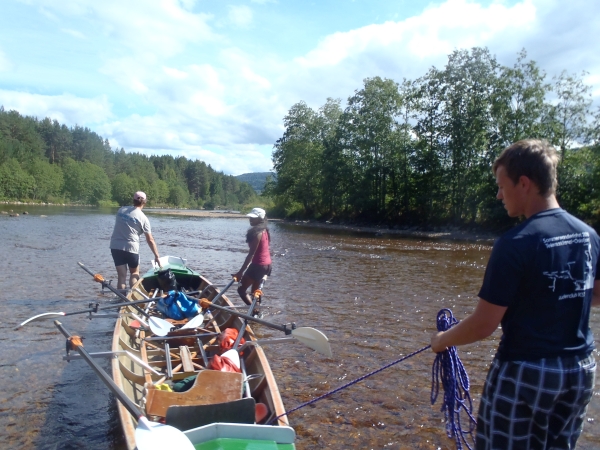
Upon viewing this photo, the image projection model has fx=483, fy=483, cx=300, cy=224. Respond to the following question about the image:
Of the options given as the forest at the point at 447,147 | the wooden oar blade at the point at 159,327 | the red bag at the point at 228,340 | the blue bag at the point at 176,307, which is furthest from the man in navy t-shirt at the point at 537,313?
the forest at the point at 447,147

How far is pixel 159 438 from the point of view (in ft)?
10.5

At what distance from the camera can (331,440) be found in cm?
480

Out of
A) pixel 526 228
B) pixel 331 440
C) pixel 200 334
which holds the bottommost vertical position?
pixel 331 440

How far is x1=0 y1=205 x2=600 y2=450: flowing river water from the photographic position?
4957 millimetres

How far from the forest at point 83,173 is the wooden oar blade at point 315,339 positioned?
89.0 m

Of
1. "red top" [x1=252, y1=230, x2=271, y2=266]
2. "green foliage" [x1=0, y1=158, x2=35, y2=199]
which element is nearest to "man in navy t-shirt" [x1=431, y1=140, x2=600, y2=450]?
"red top" [x1=252, y1=230, x2=271, y2=266]

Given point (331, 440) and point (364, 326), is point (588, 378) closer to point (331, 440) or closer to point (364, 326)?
point (331, 440)

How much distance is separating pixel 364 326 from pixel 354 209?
39221 millimetres

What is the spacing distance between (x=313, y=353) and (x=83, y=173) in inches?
4040

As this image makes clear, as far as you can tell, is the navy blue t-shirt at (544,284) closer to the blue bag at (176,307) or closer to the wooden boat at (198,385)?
the wooden boat at (198,385)

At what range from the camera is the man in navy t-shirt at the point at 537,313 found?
2115mm

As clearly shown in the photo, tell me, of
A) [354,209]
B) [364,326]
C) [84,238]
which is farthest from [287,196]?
[364,326]

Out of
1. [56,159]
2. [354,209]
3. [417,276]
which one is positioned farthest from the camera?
[56,159]

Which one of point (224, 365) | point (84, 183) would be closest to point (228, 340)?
point (224, 365)
